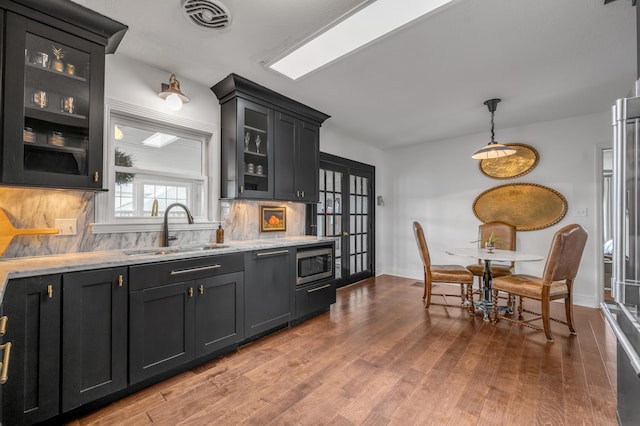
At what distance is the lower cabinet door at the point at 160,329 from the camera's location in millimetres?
1852

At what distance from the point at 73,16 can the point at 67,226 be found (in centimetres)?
144

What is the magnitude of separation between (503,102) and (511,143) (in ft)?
4.18

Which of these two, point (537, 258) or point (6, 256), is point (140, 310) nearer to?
point (6, 256)

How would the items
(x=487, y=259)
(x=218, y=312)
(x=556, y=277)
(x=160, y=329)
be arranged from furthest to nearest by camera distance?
(x=487, y=259)
(x=556, y=277)
(x=218, y=312)
(x=160, y=329)

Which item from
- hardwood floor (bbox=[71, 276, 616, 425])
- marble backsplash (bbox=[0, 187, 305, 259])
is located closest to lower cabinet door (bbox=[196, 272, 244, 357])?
hardwood floor (bbox=[71, 276, 616, 425])

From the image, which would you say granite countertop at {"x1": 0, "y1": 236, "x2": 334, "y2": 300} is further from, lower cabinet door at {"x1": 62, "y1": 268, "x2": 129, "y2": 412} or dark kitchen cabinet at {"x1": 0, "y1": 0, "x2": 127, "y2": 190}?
dark kitchen cabinet at {"x1": 0, "y1": 0, "x2": 127, "y2": 190}

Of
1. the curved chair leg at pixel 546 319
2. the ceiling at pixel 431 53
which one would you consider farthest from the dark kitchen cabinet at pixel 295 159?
the curved chair leg at pixel 546 319

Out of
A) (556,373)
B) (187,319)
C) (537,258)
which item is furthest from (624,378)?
(187,319)

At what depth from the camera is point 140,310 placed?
1.88 metres

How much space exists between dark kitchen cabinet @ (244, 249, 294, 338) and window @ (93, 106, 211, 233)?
2.57 feet

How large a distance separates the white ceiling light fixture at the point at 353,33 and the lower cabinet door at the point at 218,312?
6.51 ft

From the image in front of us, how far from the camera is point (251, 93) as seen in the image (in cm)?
292

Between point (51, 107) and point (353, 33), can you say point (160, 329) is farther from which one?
point (353, 33)

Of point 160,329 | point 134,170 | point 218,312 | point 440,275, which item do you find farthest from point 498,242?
point 134,170
